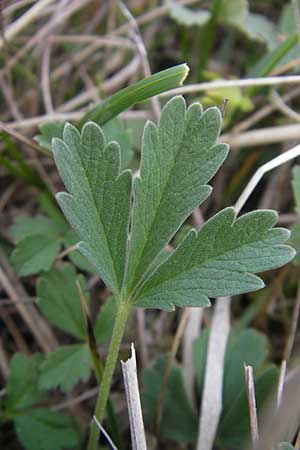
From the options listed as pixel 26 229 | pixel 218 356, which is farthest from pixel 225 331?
pixel 26 229

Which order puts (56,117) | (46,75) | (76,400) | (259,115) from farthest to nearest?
(46,75) → (259,115) → (56,117) → (76,400)

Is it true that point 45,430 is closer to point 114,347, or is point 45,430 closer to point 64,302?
point 64,302

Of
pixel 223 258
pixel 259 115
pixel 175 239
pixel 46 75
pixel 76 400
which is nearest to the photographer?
pixel 223 258

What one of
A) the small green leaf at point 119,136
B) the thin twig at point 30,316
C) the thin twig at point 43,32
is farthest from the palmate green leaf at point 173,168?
the thin twig at point 43,32

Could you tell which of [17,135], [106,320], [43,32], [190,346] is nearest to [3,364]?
[106,320]

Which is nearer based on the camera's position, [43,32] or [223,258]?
[223,258]

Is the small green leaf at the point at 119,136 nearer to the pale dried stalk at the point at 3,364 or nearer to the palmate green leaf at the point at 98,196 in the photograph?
the palmate green leaf at the point at 98,196

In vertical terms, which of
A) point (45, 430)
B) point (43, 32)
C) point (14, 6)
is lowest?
point (45, 430)
